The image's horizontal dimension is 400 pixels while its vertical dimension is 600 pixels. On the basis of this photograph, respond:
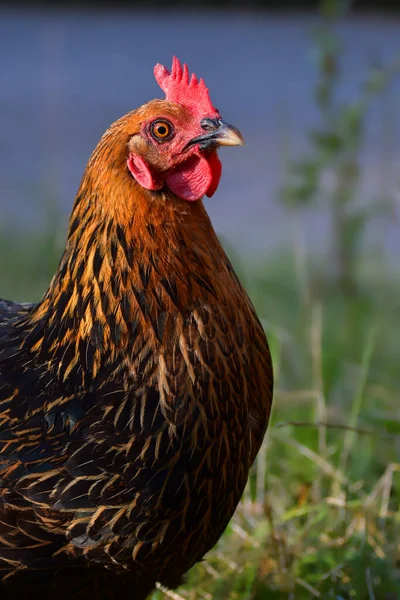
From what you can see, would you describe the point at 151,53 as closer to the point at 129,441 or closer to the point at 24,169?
the point at 24,169

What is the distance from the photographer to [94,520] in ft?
6.11

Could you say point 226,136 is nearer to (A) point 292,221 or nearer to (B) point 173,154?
(B) point 173,154

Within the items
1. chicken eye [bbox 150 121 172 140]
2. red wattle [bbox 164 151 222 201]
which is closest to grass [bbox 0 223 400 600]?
red wattle [bbox 164 151 222 201]

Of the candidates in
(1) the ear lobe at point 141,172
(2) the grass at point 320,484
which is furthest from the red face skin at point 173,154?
(2) the grass at point 320,484

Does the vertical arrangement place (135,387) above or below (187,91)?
below

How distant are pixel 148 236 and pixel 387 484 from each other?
4.06ft

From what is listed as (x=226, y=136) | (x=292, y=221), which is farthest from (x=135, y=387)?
(x=292, y=221)


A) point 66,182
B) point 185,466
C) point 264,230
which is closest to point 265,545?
point 185,466

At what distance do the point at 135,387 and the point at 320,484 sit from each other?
45.3 inches

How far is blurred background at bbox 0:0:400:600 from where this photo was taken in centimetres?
269

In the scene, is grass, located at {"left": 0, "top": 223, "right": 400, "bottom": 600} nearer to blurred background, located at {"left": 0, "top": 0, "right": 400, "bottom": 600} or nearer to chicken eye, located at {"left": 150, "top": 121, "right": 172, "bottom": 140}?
blurred background, located at {"left": 0, "top": 0, "right": 400, "bottom": 600}

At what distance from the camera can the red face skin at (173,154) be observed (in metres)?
1.88

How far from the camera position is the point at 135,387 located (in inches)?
76.3

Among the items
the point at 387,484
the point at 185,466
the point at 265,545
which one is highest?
the point at 185,466
